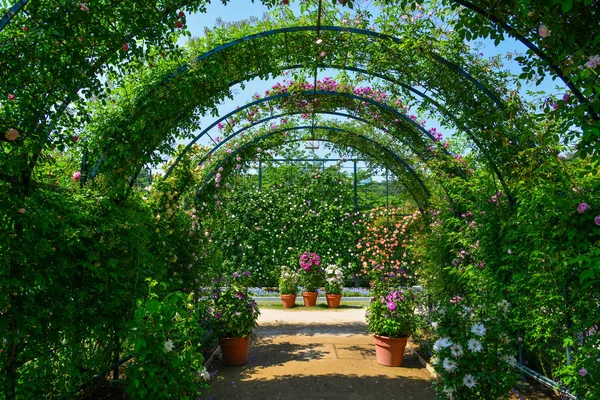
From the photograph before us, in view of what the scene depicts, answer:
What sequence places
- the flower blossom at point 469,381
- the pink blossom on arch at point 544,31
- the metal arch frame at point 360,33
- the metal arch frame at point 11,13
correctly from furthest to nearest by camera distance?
1. the metal arch frame at point 360,33
2. the flower blossom at point 469,381
3. the pink blossom on arch at point 544,31
4. the metal arch frame at point 11,13

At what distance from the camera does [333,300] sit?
9039 mm

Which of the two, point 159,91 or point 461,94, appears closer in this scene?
point 159,91

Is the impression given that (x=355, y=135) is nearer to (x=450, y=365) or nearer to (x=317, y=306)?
(x=317, y=306)

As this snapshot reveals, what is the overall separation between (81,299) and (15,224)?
0.63 meters

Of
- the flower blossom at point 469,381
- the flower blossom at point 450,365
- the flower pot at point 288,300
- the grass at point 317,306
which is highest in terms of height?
the flower pot at point 288,300

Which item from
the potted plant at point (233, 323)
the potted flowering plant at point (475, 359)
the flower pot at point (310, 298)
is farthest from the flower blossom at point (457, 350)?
the flower pot at point (310, 298)

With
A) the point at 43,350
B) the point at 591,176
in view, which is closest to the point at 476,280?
the point at 591,176

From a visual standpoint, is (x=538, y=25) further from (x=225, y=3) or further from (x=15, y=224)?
(x=15, y=224)

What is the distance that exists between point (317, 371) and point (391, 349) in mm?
896

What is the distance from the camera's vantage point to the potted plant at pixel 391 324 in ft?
16.1

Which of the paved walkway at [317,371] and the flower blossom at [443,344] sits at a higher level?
the flower blossom at [443,344]

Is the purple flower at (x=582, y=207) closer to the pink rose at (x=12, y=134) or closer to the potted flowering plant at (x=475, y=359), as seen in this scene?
the potted flowering plant at (x=475, y=359)

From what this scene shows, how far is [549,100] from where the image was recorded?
2.44m

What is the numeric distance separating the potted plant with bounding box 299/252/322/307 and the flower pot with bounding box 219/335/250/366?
428 cm
